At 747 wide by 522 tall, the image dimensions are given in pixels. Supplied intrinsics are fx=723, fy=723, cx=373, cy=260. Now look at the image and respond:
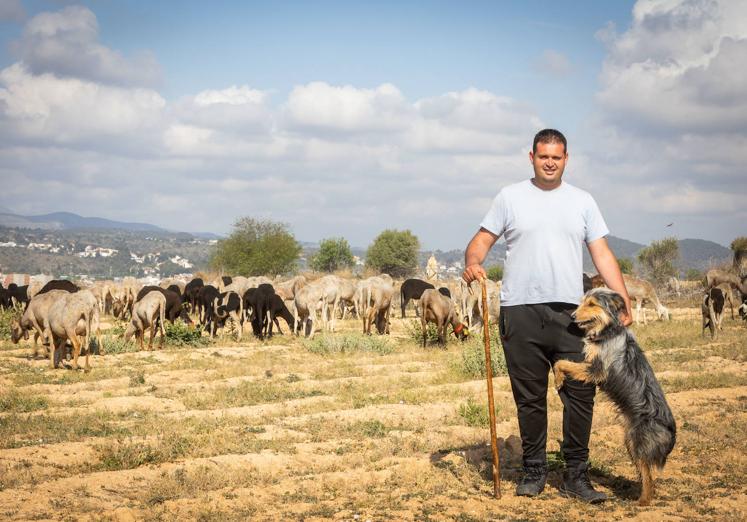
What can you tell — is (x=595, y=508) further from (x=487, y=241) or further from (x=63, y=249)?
(x=63, y=249)

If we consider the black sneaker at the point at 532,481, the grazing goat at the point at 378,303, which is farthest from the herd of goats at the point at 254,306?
the black sneaker at the point at 532,481

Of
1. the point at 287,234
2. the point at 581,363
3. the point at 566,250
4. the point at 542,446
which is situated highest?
the point at 287,234

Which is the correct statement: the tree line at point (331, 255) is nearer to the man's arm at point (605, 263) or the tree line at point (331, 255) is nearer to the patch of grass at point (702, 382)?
the patch of grass at point (702, 382)

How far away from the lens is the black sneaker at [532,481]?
20.2 feet

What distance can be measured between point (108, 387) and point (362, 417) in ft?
19.2

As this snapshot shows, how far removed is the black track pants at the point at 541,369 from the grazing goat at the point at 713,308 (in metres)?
15.3

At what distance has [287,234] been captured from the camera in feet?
204

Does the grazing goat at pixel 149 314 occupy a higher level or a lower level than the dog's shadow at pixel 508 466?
higher

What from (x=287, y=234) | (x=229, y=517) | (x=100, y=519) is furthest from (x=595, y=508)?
(x=287, y=234)

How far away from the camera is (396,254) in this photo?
69812 millimetres

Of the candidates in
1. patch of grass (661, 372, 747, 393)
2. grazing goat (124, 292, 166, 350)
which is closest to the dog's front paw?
patch of grass (661, 372, 747, 393)

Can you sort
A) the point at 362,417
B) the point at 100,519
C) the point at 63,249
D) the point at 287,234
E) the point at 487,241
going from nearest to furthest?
1. the point at 100,519
2. the point at 487,241
3. the point at 362,417
4. the point at 287,234
5. the point at 63,249

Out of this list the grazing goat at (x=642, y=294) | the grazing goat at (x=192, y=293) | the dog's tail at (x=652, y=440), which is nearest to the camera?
the dog's tail at (x=652, y=440)

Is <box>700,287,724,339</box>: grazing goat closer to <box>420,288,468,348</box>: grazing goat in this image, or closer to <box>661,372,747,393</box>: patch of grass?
<box>420,288,468,348</box>: grazing goat
